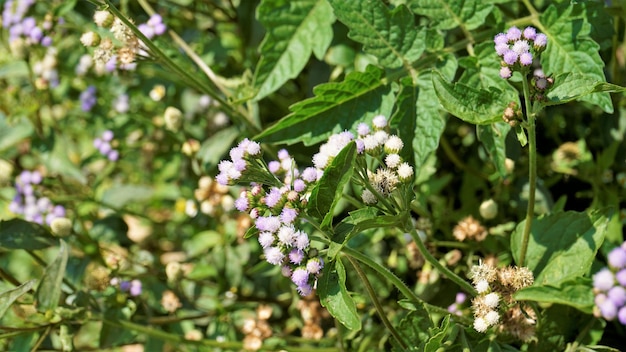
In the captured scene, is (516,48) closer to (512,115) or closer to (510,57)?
(510,57)

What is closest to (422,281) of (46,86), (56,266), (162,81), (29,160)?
(56,266)

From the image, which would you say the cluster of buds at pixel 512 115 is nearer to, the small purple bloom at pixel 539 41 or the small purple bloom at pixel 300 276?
the small purple bloom at pixel 539 41

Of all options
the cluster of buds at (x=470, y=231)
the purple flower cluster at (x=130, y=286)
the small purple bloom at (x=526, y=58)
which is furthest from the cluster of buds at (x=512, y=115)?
the purple flower cluster at (x=130, y=286)

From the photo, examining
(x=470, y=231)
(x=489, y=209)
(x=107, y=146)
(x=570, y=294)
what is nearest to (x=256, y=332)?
(x=470, y=231)

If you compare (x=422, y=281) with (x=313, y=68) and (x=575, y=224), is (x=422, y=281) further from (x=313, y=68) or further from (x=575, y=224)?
(x=313, y=68)

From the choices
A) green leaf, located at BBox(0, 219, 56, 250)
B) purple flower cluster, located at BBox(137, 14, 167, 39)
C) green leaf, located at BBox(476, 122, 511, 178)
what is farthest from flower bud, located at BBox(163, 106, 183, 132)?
green leaf, located at BBox(476, 122, 511, 178)

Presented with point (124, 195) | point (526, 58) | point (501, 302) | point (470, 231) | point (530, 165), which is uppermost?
point (526, 58)
